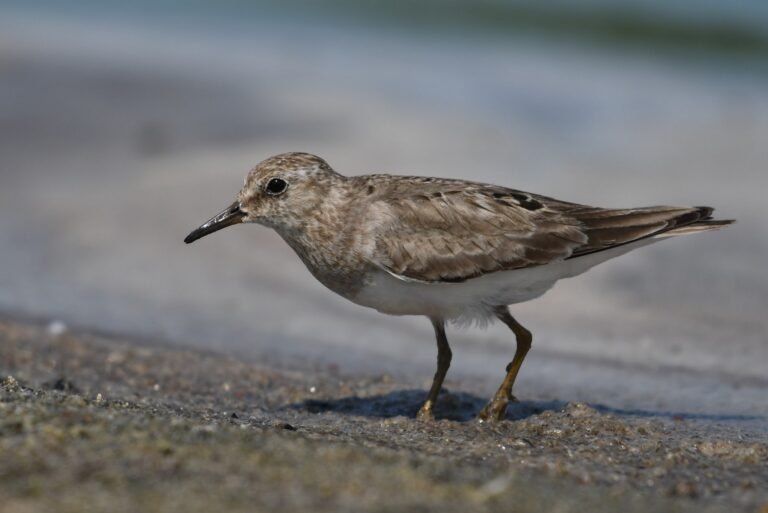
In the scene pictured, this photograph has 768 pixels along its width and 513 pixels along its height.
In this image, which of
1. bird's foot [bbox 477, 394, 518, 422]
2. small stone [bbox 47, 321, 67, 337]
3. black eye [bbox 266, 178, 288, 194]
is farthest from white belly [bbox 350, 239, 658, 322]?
small stone [bbox 47, 321, 67, 337]

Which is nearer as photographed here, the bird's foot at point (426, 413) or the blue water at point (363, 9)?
the bird's foot at point (426, 413)

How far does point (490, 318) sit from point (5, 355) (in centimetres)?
360

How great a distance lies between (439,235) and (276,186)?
103 centimetres

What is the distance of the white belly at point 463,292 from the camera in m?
6.75

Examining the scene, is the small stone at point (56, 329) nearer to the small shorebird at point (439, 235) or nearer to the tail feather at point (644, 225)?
the small shorebird at point (439, 235)

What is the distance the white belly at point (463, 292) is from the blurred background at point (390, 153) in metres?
1.09

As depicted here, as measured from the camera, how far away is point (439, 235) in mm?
6895

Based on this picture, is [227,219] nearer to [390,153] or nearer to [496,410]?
[496,410]

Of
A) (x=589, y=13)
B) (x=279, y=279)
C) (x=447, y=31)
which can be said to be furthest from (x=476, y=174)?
(x=589, y=13)

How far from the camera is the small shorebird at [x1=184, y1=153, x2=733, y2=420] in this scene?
676cm

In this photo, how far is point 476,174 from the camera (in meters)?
12.6

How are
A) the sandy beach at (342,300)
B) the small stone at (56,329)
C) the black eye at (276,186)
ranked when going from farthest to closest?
1. the small stone at (56,329)
2. the black eye at (276,186)
3. the sandy beach at (342,300)

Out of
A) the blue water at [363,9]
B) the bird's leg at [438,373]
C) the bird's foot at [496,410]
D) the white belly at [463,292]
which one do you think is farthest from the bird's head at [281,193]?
the blue water at [363,9]

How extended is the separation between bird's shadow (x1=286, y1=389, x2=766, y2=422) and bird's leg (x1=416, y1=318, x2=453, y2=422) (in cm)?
18
